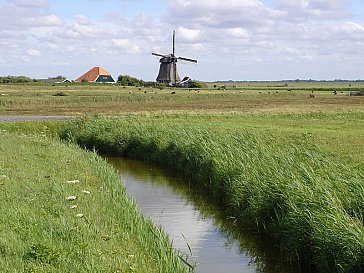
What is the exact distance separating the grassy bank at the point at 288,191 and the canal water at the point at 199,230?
0.40 metres

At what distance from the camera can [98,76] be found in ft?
396

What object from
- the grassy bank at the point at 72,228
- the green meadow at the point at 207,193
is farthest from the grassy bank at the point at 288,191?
the grassy bank at the point at 72,228

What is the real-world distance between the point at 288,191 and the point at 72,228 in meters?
4.86

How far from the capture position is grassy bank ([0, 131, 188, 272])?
24.4 feet

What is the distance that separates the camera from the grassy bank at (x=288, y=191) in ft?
31.4

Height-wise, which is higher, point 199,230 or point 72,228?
point 72,228

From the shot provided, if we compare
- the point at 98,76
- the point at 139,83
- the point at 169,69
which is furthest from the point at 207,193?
the point at 98,76

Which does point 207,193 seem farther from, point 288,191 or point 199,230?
point 288,191

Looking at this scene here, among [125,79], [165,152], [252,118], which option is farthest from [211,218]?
[125,79]

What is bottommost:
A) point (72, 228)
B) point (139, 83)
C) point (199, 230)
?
point (199, 230)

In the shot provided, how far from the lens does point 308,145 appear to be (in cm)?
2081

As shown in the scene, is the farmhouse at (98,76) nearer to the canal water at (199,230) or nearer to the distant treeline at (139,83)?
the distant treeline at (139,83)

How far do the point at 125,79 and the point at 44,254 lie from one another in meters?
107

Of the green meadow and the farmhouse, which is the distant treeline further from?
the green meadow
